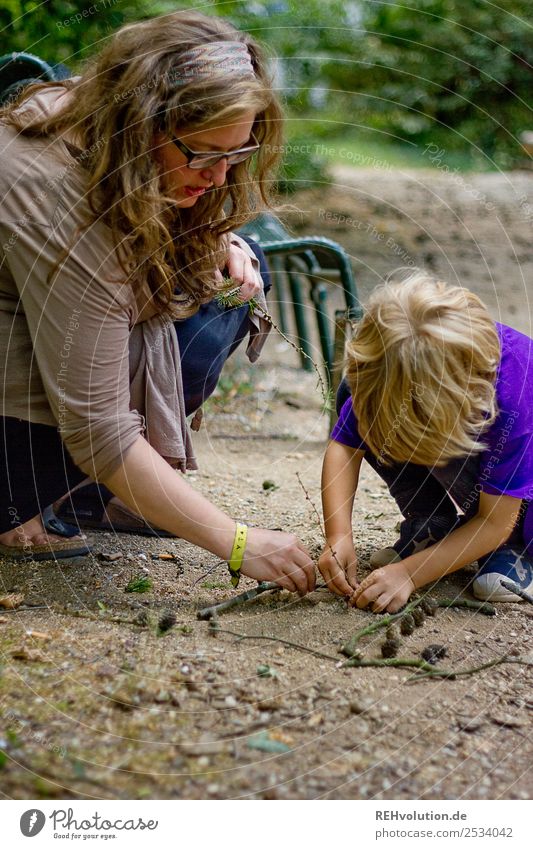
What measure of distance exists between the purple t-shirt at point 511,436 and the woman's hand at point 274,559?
453mm

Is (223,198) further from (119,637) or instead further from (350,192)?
(350,192)

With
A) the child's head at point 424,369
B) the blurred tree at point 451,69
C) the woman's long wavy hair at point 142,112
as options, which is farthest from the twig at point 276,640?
the blurred tree at point 451,69

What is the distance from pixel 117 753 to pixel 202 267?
1229 millimetres

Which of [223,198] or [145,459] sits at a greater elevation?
[223,198]

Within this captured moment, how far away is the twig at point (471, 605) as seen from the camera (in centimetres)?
207

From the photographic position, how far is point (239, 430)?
358cm

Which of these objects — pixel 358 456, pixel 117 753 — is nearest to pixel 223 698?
pixel 117 753

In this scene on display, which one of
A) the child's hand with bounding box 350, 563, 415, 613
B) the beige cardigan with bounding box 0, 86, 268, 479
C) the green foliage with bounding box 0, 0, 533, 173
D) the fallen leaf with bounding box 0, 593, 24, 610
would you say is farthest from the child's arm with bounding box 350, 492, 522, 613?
the green foliage with bounding box 0, 0, 533, 173

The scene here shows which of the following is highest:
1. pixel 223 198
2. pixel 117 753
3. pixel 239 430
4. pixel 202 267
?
pixel 223 198

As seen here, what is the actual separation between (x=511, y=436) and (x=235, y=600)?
28.8 inches

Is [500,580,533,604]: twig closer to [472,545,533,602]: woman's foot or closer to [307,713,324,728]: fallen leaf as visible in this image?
[472,545,533,602]: woman's foot

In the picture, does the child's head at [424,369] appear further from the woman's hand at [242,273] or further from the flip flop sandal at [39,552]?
the flip flop sandal at [39,552]

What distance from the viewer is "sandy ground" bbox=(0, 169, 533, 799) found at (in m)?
1.41
